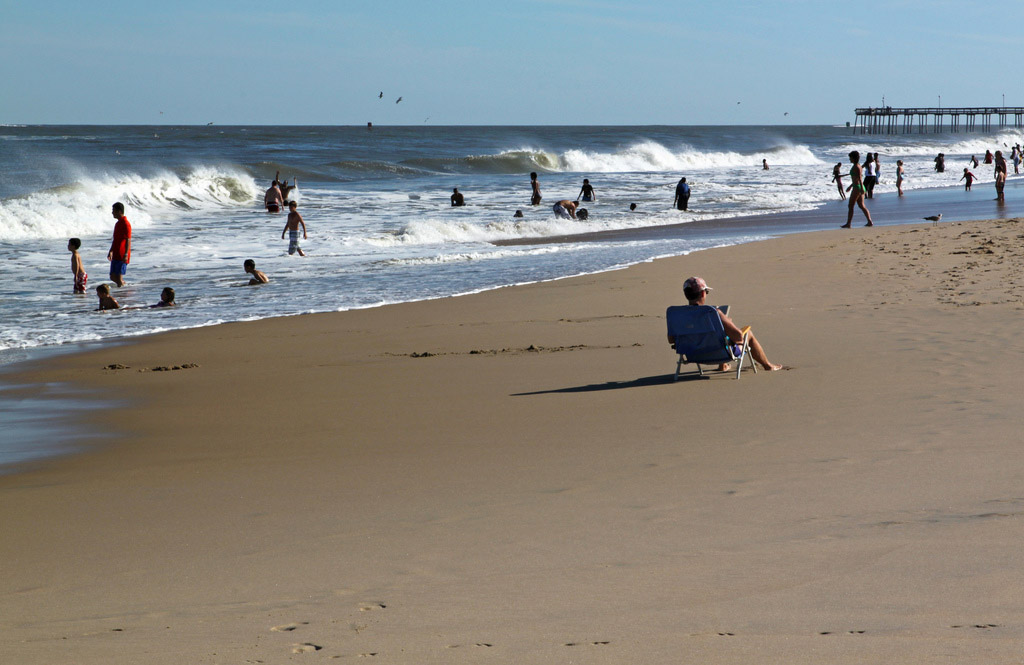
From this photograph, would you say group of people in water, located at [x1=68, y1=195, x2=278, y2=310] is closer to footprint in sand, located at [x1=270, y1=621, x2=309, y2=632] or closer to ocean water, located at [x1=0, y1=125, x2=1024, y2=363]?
ocean water, located at [x1=0, y1=125, x2=1024, y2=363]

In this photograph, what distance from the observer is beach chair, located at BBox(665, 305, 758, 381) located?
7113 millimetres

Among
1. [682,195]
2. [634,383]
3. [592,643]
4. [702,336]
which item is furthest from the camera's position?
[682,195]

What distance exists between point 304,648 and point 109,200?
28002 millimetres

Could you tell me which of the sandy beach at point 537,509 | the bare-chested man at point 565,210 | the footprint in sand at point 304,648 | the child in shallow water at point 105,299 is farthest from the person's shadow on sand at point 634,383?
the bare-chested man at point 565,210

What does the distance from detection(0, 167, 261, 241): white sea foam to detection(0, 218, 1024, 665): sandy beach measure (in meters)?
16.4

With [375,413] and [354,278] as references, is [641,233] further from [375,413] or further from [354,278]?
[375,413]

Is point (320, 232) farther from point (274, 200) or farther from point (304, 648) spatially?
point (304, 648)

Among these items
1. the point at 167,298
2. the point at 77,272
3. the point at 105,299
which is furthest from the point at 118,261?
the point at 167,298

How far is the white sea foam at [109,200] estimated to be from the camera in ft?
76.6

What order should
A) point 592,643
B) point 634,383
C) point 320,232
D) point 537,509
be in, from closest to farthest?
point 592,643 < point 537,509 < point 634,383 < point 320,232

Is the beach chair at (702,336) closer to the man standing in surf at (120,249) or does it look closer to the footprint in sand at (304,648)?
the footprint in sand at (304,648)

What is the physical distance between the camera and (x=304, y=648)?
2941 millimetres

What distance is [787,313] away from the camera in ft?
33.4

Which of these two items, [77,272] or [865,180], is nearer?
[77,272]
